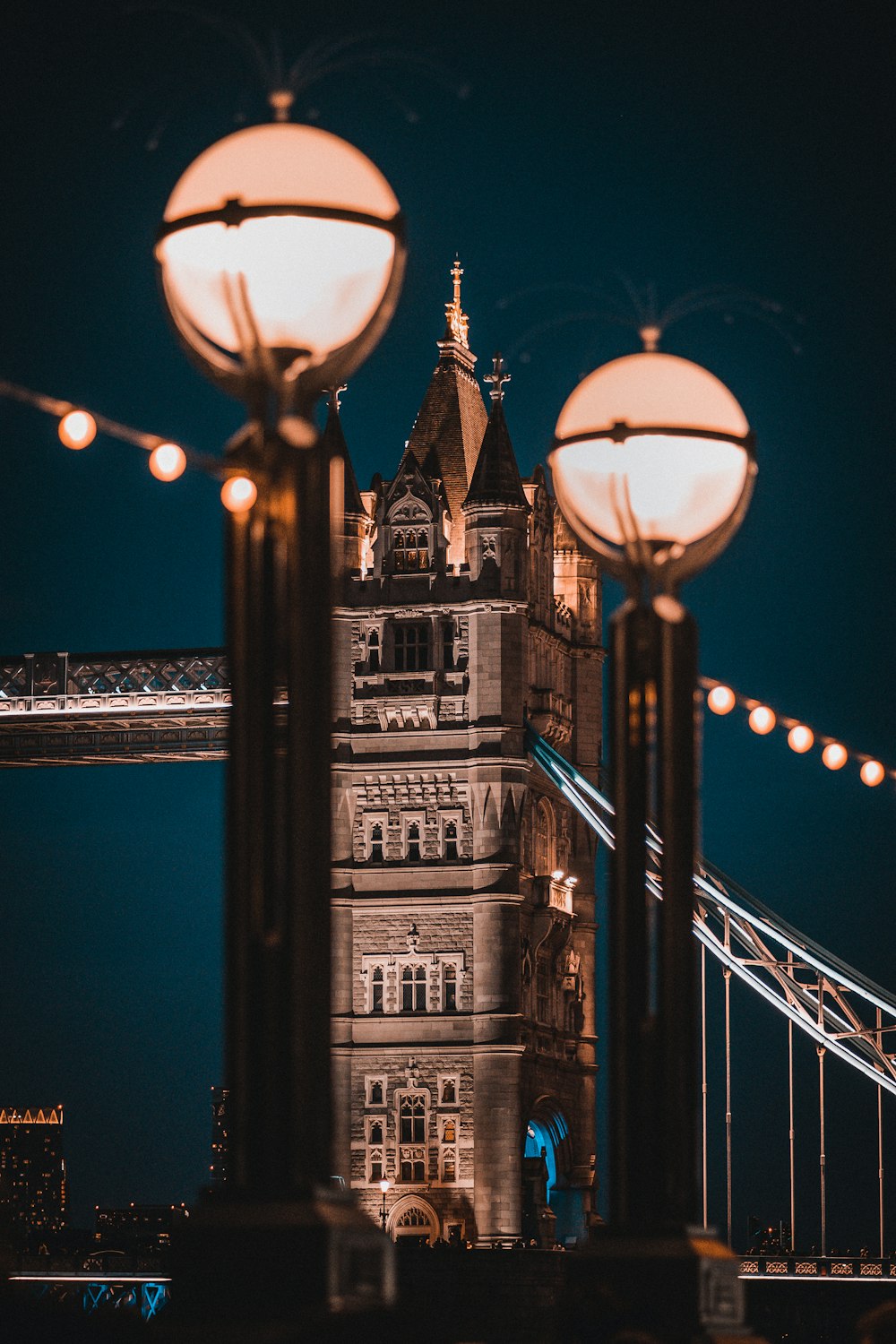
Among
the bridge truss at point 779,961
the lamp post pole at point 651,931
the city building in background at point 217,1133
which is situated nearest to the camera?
the lamp post pole at point 651,931

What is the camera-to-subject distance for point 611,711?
789cm

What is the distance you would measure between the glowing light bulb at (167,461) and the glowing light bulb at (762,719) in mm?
6580

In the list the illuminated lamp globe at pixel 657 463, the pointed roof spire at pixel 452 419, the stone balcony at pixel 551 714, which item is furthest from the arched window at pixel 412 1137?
the illuminated lamp globe at pixel 657 463

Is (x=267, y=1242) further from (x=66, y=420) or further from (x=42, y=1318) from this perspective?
(x=66, y=420)

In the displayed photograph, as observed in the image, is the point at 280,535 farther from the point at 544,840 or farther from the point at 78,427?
the point at 544,840

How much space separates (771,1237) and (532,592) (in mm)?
12256

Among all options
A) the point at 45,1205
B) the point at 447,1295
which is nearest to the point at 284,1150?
the point at 447,1295

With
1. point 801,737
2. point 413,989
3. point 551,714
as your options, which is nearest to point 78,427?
point 801,737

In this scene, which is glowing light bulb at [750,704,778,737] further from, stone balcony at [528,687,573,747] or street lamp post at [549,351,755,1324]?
stone balcony at [528,687,573,747]

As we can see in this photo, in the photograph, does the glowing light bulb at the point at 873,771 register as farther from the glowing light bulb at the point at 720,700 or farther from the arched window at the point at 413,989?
the arched window at the point at 413,989

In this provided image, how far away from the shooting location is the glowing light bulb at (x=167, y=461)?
12.1 meters

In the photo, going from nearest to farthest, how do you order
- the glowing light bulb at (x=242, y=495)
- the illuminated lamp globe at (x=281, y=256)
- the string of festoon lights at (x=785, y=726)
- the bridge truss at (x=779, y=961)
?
the illuminated lamp globe at (x=281, y=256), the glowing light bulb at (x=242, y=495), the string of festoon lights at (x=785, y=726), the bridge truss at (x=779, y=961)

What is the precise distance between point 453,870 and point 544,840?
2463 millimetres

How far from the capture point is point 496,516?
41875 millimetres
